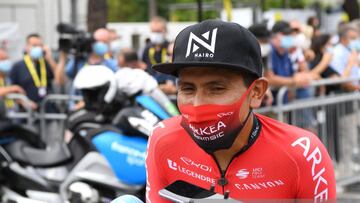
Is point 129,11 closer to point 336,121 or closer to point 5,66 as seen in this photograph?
point 5,66

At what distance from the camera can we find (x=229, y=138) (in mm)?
2352

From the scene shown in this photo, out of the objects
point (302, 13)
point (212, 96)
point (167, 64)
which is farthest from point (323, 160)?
point (302, 13)

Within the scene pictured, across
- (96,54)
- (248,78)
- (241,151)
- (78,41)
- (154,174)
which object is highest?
(248,78)

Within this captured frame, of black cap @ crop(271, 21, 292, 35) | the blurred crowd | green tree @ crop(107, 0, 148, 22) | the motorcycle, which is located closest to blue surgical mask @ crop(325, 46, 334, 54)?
the blurred crowd

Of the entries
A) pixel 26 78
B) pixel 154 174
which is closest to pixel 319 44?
pixel 26 78

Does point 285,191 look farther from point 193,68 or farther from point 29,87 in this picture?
point 29,87

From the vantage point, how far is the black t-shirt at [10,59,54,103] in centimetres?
1020

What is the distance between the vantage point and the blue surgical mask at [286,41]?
8.80 m

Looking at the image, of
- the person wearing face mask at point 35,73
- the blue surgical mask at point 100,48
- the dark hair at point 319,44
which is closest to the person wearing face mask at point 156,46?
the blue surgical mask at point 100,48

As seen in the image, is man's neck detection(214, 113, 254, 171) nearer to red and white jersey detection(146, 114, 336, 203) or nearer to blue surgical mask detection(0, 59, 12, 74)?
red and white jersey detection(146, 114, 336, 203)

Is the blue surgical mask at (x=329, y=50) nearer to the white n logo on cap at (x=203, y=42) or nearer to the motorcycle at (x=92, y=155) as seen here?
the motorcycle at (x=92, y=155)

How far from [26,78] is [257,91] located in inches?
322

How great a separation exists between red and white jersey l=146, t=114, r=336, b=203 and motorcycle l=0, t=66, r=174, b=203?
2.86 m

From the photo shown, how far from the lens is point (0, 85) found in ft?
33.0
